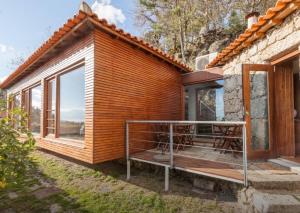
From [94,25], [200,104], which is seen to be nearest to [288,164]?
[200,104]

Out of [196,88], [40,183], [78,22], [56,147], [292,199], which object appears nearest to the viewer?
[292,199]

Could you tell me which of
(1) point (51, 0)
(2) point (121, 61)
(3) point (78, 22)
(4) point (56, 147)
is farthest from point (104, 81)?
(1) point (51, 0)

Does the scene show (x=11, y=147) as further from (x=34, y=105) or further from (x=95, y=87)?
(x=34, y=105)

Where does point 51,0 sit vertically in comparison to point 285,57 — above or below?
above

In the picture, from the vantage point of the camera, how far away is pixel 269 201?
238 cm

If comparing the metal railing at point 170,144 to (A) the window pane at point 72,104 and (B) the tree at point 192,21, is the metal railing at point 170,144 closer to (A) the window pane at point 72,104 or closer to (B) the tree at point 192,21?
(A) the window pane at point 72,104

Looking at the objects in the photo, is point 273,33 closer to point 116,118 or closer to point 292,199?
point 292,199

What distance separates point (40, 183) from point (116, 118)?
2.45 metres

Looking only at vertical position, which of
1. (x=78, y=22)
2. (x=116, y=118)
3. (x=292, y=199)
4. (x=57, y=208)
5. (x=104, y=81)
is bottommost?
(x=57, y=208)

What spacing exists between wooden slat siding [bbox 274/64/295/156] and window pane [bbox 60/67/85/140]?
15.2 ft

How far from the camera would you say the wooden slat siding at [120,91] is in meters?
4.39

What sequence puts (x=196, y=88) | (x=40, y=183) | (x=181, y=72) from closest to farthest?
(x=40, y=183), (x=181, y=72), (x=196, y=88)

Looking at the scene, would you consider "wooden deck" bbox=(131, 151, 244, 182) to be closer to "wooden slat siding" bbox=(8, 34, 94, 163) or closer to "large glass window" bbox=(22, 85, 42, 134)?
"wooden slat siding" bbox=(8, 34, 94, 163)

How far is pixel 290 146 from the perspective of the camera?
375cm
